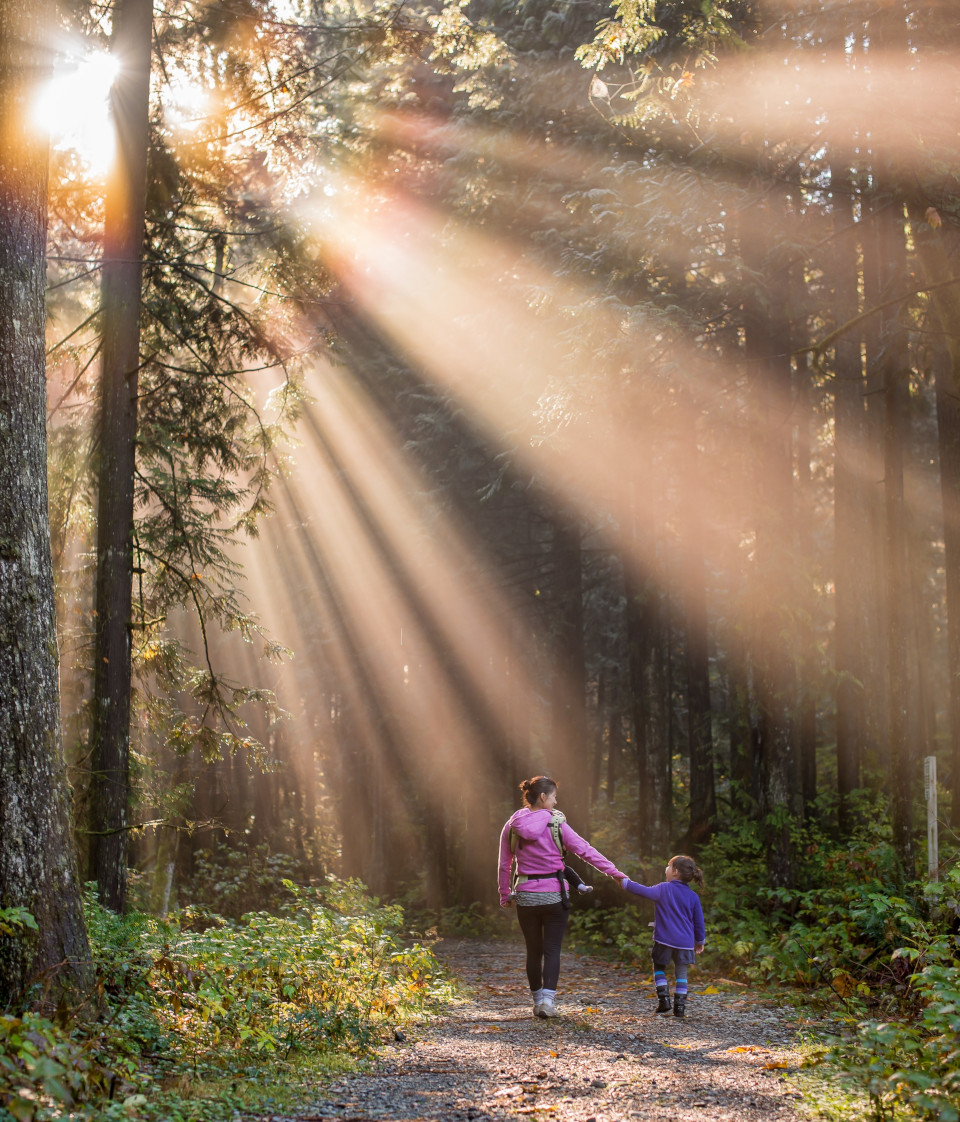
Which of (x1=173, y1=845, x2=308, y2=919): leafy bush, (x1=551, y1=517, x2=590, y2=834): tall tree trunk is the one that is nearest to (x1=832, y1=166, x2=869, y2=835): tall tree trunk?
(x1=551, y1=517, x2=590, y2=834): tall tree trunk

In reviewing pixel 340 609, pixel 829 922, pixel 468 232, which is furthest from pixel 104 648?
pixel 340 609

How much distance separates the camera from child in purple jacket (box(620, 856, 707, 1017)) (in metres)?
7.87

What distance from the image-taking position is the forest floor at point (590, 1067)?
184 inches

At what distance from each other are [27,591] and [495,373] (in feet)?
38.9

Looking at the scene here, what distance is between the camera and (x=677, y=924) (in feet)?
25.9

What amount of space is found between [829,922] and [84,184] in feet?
38.6

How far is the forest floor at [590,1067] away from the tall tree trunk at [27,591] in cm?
177

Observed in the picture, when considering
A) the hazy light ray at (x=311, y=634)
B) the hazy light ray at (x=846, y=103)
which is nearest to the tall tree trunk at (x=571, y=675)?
the hazy light ray at (x=311, y=634)

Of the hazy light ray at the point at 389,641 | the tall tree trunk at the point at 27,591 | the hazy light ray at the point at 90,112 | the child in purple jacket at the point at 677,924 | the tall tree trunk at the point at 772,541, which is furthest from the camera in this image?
the hazy light ray at the point at 389,641

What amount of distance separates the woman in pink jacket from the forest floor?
1.16 feet

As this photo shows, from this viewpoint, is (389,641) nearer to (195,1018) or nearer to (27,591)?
(195,1018)

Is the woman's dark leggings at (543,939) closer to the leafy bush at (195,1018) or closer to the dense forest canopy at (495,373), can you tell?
the leafy bush at (195,1018)

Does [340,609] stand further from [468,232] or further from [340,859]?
[340,859]

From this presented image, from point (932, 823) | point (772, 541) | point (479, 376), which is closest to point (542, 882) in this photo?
point (932, 823)
